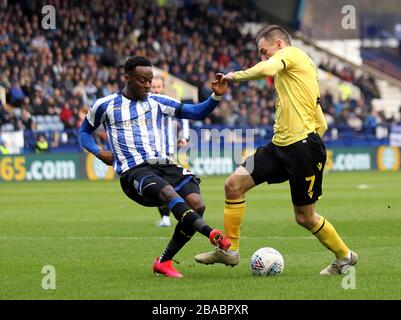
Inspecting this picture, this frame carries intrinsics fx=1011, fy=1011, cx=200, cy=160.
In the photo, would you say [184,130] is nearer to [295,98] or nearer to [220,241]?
[295,98]

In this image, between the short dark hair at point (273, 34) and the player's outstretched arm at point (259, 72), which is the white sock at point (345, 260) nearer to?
the player's outstretched arm at point (259, 72)

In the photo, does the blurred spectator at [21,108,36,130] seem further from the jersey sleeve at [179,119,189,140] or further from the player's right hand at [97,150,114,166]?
the player's right hand at [97,150,114,166]

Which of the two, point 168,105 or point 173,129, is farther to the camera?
point 173,129

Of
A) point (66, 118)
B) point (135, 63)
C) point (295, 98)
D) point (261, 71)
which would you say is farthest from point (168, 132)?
point (66, 118)

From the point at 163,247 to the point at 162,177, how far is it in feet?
9.04

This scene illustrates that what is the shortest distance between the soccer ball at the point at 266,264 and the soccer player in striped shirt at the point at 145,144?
0.67m

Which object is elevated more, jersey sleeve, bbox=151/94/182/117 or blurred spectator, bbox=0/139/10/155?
jersey sleeve, bbox=151/94/182/117

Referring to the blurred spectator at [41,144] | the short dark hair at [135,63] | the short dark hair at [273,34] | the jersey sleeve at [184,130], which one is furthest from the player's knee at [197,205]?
the blurred spectator at [41,144]

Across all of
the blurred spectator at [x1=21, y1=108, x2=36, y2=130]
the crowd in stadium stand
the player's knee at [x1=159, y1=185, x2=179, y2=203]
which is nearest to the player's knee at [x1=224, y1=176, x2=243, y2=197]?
the player's knee at [x1=159, y1=185, x2=179, y2=203]

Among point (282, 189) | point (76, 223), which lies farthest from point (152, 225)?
point (282, 189)

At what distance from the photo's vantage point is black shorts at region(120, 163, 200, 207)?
973cm

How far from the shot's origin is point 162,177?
9.83m

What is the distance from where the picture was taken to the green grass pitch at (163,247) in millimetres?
8594
